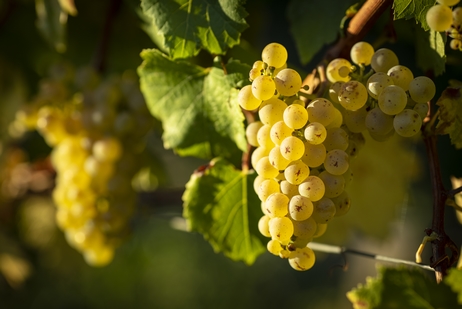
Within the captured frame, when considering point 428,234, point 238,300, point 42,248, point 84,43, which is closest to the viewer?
point 428,234

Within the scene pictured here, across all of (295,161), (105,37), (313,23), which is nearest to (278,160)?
(295,161)

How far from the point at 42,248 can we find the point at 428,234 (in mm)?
908

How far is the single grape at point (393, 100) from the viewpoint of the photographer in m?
0.37

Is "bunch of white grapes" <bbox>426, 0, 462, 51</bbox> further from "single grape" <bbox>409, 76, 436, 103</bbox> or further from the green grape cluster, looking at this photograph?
the green grape cluster

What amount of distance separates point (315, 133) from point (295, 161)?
29 mm

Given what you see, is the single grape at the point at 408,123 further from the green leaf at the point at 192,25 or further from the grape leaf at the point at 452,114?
the green leaf at the point at 192,25

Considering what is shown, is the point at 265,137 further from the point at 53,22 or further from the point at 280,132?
the point at 53,22

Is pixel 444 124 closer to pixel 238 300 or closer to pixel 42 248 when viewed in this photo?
pixel 42 248

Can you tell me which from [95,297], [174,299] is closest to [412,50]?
[95,297]

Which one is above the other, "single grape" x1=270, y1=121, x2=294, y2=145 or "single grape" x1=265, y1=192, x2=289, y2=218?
"single grape" x1=270, y1=121, x2=294, y2=145

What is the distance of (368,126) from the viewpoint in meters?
0.39

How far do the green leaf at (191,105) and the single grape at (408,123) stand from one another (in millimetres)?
164

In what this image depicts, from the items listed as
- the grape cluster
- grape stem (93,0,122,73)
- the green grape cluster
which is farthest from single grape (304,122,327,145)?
grape stem (93,0,122,73)

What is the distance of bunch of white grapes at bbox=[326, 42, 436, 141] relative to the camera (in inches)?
14.7
